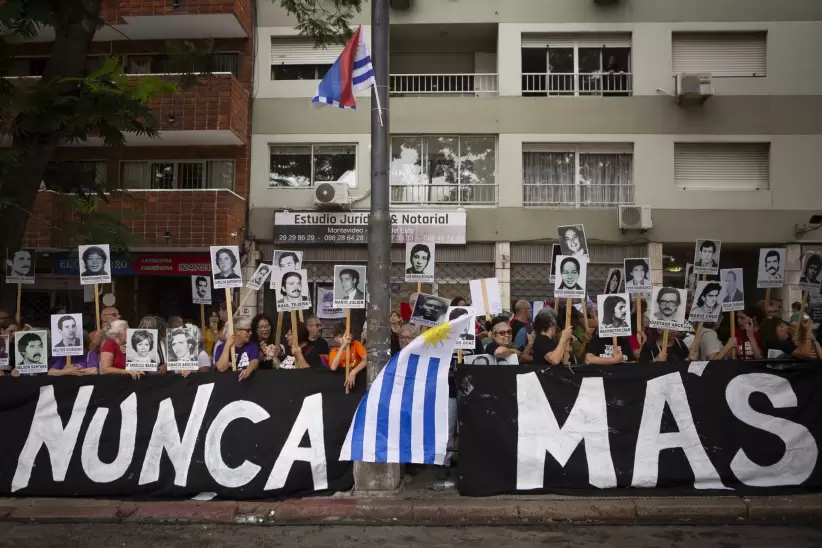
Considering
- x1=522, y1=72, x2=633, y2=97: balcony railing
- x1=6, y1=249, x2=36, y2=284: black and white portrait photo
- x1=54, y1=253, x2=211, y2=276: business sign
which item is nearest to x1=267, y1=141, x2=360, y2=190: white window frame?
x1=54, y1=253, x2=211, y2=276: business sign

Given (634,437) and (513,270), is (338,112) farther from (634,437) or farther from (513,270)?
(634,437)

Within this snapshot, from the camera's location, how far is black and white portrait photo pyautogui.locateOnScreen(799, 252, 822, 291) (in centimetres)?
836

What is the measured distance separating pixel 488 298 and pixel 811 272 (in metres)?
3.94

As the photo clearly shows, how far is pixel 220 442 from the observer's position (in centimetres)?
707

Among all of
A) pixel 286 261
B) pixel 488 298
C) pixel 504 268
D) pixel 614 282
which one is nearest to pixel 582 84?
pixel 504 268

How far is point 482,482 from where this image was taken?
6965 mm

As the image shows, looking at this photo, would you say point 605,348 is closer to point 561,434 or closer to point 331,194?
point 561,434

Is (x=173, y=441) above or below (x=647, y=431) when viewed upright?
below

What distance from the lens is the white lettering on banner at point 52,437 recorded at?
23.5ft

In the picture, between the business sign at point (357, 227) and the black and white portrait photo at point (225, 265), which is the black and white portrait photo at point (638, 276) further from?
the business sign at point (357, 227)

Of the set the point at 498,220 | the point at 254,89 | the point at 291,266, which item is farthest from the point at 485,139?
the point at 291,266

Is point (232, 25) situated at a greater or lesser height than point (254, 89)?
greater

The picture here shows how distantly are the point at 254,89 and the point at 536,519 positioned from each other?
13.6 m

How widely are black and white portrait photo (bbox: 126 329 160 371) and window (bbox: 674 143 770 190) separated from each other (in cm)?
1333
